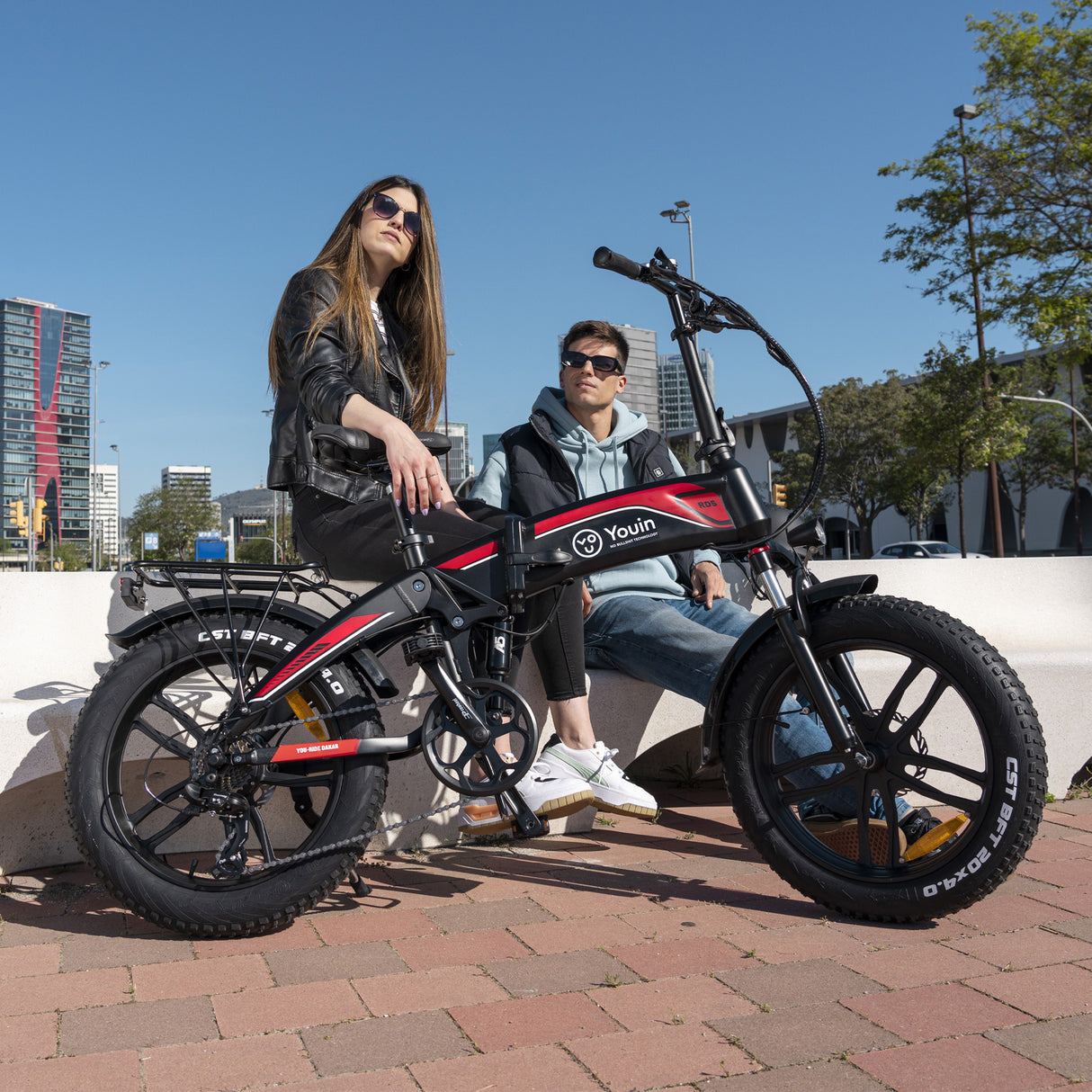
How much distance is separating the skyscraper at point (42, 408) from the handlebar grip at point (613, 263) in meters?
174

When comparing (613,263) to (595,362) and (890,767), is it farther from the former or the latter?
(890,767)

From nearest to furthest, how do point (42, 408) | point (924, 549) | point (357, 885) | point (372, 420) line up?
1. point (372, 420)
2. point (357, 885)
3. point (924, 549)
4. point (42, 408)

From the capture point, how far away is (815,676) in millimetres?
2723

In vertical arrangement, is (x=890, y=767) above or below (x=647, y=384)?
below

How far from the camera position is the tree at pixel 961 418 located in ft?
82.9

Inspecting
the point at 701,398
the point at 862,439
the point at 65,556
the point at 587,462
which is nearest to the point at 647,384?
the point at 862,439

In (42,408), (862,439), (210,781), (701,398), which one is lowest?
(210,781)

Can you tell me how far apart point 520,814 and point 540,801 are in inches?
5.3

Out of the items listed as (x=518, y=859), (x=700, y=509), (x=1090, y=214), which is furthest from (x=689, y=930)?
(x=1090, y=214)

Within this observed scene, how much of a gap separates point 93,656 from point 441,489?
1.66 m

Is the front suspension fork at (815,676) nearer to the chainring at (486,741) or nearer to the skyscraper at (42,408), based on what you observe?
the chainring at (486,741)

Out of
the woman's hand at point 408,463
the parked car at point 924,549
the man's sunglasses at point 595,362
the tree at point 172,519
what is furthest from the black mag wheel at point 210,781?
the tree at point 172,519

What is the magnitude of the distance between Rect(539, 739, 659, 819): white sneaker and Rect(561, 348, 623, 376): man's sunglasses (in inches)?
62.9

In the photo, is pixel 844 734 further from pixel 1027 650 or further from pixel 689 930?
pixel 1027 650
